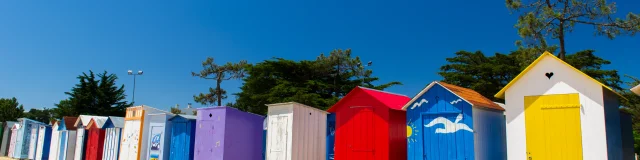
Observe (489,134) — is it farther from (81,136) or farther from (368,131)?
(81,136)

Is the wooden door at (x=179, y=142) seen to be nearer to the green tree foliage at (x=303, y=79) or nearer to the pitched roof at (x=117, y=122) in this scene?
the pitched roof at (x=117, y=122)

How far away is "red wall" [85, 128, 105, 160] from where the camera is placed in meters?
18.5

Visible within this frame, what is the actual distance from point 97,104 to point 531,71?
126 ft

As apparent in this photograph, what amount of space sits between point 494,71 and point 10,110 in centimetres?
4228

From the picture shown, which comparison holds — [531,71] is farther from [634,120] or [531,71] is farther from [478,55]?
[478,55]

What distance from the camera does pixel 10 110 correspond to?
43.9 metres

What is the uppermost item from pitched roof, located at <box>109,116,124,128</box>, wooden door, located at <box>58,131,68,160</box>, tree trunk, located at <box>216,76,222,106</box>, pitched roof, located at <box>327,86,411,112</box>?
tree trunk, located at <box>216,76,222,106</box>

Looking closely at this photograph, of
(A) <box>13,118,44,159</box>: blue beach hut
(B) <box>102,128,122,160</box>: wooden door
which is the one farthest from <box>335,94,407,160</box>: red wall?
(A) <box>13,118,44,159</box>: blue beach hut

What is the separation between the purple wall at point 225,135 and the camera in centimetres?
1290

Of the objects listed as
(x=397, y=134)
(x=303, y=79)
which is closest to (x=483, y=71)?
(x=303, y=79)

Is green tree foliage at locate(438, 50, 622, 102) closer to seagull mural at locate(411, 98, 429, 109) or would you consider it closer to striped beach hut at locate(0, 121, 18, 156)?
seagull mural at locate(411, 98, 429, 109)

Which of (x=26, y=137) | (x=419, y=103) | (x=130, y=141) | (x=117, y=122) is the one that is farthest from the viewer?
(x=26, y=137)

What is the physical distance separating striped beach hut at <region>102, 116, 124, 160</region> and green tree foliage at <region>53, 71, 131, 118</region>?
79.3 feet

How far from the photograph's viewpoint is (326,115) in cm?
1359
